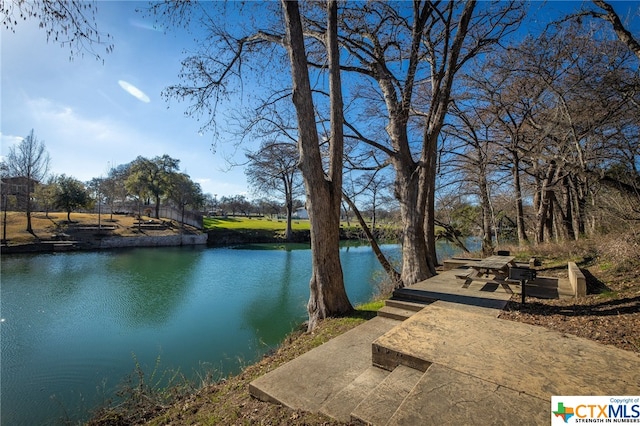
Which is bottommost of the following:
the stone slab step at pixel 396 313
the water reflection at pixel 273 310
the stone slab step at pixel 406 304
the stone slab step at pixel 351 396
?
the water reflection at pixel 273 310

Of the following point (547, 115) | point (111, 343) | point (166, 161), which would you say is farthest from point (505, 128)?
point (166, 161)

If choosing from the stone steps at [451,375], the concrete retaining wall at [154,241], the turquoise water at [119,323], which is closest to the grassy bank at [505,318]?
the stone steps at [451,375]

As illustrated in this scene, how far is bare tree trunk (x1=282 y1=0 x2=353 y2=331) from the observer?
5.29 m

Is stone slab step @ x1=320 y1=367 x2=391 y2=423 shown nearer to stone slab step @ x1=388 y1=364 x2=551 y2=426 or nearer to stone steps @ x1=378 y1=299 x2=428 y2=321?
stone slab step @ x1=388 y1=364 x2=551 y2=426

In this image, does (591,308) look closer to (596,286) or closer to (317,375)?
(596,286)

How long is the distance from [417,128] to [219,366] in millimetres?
10725

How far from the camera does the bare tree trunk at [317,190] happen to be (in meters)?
5.29

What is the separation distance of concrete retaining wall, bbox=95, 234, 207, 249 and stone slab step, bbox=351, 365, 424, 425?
3114 cm

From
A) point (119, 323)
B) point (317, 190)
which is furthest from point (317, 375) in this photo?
point (119, 323)

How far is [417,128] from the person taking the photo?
1189cm

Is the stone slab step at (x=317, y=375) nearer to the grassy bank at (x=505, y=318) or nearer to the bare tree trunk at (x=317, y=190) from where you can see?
the grassy bank at (x=505, y=318)

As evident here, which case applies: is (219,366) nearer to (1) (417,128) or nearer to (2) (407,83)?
(2) (407,83)

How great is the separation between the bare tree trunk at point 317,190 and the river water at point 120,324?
214 cm

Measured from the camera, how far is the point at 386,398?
7.09 ft
